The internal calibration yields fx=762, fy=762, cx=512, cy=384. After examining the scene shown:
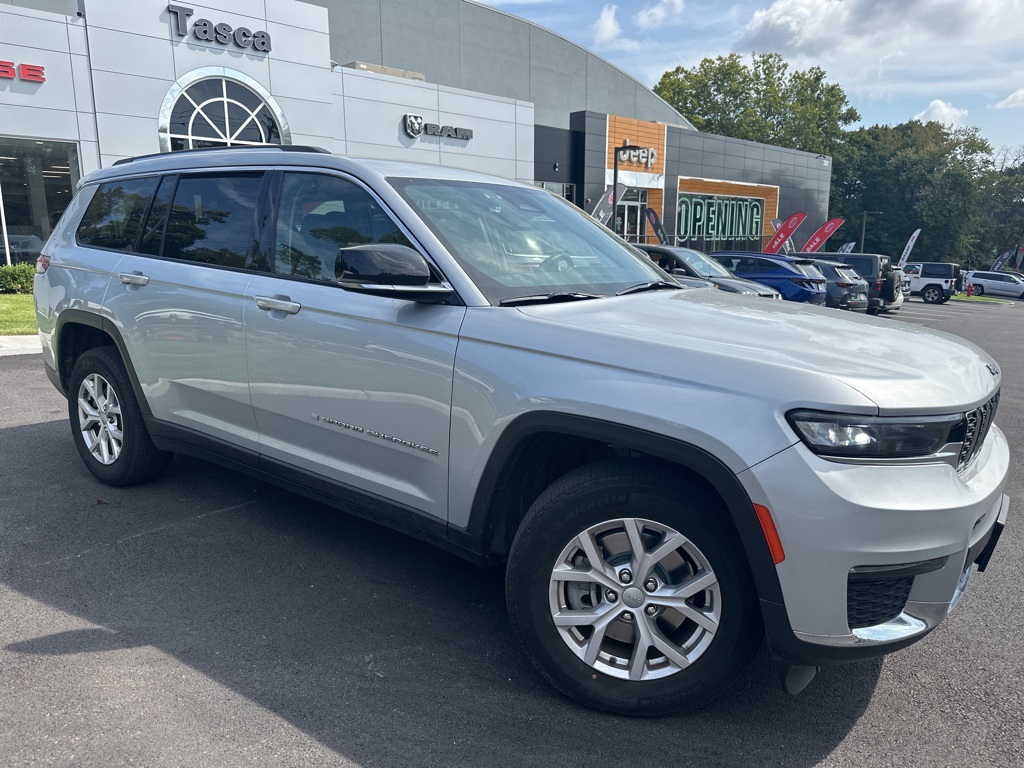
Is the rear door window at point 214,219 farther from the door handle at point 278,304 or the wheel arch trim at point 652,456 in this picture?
the wheel arch trim at point 652,456

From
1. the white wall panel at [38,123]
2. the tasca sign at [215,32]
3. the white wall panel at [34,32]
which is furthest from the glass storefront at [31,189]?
the tasca sign at [215,32]

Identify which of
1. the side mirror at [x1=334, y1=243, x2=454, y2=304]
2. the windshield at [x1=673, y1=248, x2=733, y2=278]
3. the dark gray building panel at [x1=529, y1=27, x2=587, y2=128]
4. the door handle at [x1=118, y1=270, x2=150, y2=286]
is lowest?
the windshield at [x1=673, y1=248, x2=733, y2=278]

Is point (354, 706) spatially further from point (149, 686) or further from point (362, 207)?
point (362, 207)

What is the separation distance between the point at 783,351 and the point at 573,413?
0.69m

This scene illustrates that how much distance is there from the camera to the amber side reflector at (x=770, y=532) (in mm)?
2186

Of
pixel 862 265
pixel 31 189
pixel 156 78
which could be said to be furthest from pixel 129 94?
pixel 862 265

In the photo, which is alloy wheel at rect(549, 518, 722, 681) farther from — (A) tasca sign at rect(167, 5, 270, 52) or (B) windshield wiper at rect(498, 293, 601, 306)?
(A) tasca sign at rect(167, 5, 270, 52)

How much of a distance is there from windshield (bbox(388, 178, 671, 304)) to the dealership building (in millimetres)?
4507

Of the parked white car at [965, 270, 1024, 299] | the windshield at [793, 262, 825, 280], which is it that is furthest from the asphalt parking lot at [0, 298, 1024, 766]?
the parked white car at [965, 270, 1024, 299]

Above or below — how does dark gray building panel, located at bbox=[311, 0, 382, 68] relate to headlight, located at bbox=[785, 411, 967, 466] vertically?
above

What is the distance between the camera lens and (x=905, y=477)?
7.16 feet

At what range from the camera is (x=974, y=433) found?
249 centimetres

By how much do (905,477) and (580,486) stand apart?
968 mm

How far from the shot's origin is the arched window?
1875 cm
